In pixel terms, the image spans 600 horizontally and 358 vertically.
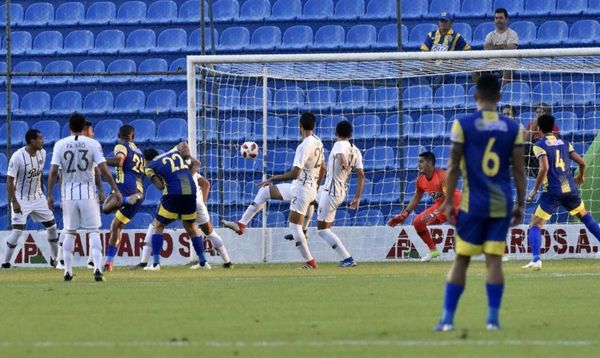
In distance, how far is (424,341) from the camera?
10.2 meters

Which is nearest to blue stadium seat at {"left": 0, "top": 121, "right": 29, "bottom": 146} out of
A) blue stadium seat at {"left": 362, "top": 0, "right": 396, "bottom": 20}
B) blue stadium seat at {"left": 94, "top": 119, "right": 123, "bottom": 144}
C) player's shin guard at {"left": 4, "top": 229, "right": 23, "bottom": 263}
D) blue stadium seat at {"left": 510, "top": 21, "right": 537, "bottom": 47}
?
blue stadium seat at {"left": 94, "top": 119, "right": 123, "bottom": 144}

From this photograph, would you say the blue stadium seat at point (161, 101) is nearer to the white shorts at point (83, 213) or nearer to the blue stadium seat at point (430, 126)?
the blue stadium seat at point (430, 126)

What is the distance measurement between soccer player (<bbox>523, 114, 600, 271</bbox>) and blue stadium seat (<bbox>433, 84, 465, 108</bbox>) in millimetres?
4681

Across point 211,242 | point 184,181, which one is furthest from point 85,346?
point 211,242

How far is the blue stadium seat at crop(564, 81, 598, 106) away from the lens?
24328 mm

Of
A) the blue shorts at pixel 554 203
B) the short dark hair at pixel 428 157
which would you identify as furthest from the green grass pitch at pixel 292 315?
the short dark hair at pixel 428 157

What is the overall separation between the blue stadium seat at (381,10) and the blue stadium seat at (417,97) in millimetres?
2323

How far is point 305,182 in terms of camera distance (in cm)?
2080

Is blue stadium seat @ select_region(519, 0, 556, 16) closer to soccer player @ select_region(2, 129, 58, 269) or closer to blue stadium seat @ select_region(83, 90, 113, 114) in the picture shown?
blue stadium seat @ select_region(83, 90, 113, 114)

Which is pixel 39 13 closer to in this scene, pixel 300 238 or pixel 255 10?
pixel 255 10

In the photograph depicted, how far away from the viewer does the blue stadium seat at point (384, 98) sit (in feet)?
80.0

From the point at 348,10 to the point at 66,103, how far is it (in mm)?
5597

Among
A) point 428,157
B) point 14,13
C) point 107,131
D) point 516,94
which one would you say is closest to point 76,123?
point 428,157

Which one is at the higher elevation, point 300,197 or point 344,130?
point 344,130
